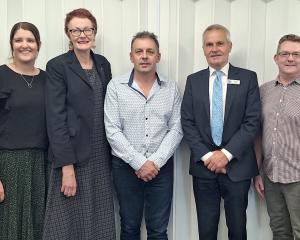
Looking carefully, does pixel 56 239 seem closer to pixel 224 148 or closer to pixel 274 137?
pixel 224 148

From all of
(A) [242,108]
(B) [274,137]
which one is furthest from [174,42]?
(B) [274,137]

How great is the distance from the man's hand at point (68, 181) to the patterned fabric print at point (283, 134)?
1159 millimetres

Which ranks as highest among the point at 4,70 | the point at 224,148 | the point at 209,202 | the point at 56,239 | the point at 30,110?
the point at 4,70

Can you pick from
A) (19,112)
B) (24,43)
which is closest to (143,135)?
(19,112)

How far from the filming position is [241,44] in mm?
2656

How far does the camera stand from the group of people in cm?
227

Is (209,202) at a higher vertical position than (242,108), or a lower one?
lower

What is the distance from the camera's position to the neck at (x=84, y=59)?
7.79ft

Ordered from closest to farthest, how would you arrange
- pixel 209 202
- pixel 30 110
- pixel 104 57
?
pixel 30 110 < pixel 209 202 < pixel 104 57

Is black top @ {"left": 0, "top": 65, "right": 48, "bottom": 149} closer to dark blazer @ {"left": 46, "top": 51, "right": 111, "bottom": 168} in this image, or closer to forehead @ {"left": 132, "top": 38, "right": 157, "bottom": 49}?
dark blazer @ {"left": 46, "top": 51, "right": 111, "bottom": 168}

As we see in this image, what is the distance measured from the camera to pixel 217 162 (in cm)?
230

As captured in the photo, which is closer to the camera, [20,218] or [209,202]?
[20,218]

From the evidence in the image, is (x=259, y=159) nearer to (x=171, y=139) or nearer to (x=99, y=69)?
(x=171, y=139)

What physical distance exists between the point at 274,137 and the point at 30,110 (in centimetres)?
143
